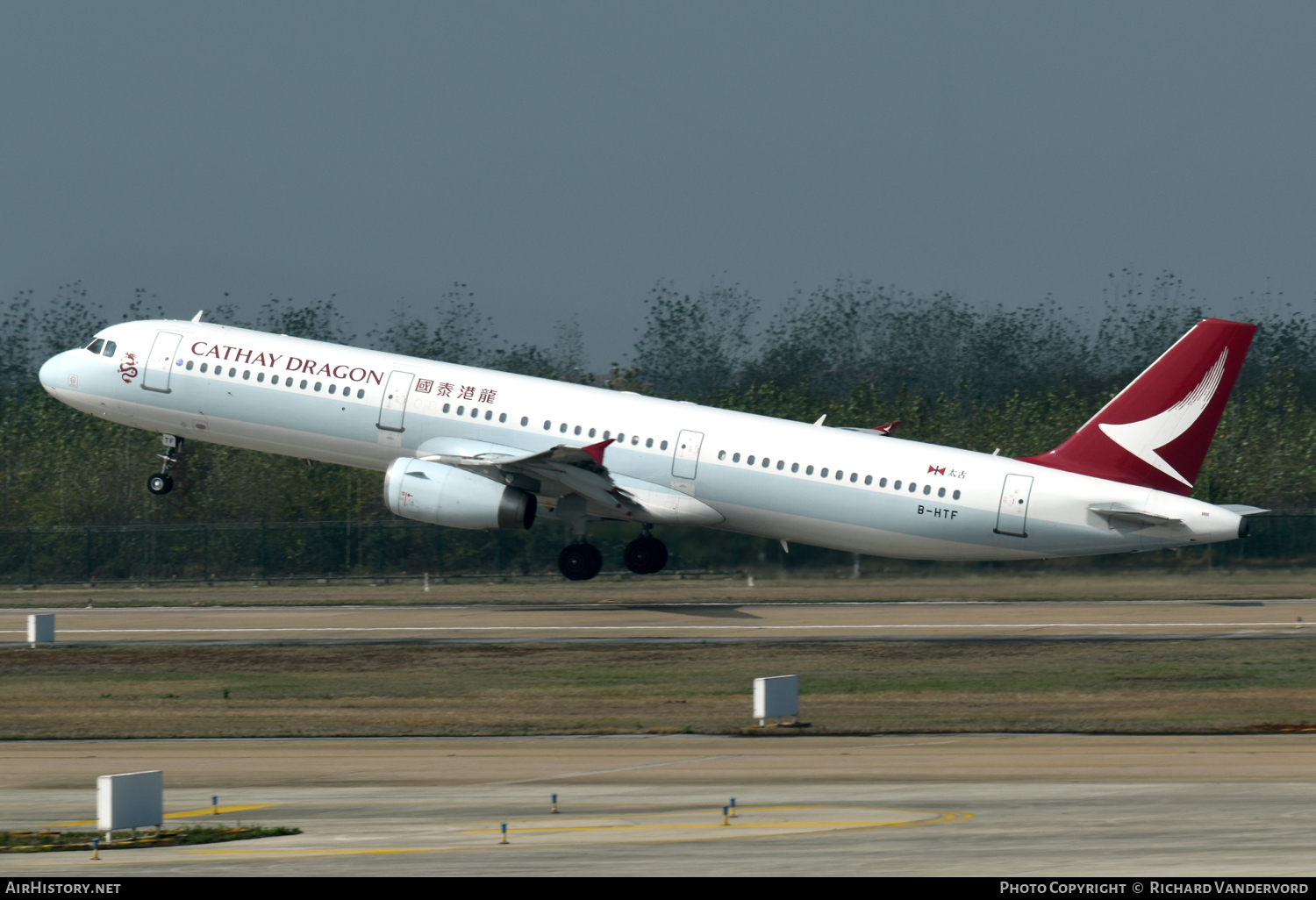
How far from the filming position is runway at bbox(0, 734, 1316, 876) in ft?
47.3

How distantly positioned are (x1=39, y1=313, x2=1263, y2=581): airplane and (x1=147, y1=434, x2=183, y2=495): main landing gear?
0.32 meters

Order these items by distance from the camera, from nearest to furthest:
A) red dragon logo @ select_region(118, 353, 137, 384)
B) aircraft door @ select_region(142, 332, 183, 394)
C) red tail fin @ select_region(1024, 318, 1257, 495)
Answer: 1. red tail fin @ select_region(1024, 318, 1257, 495)
2. aircraft door @ select_region(142, 332, 183, 394)
3. red dragon logo @ select_region(118, 353, 137, 384)

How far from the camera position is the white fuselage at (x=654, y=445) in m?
39.6

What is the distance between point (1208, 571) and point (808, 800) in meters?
32.5

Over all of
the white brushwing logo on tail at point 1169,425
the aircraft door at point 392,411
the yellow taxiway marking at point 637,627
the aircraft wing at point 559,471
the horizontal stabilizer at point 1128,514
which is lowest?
the yellow taxiway marking at point 637,627

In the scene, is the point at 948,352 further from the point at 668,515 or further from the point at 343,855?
the point at 343,855

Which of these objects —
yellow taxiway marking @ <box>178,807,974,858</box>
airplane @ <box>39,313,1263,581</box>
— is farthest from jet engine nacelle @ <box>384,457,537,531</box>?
yellow taxiway marking @ <box>178,807,974,858</box>

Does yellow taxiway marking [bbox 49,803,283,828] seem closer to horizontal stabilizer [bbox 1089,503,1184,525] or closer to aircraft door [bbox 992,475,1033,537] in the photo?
aircraft door [bbox 992,475,1033,537]

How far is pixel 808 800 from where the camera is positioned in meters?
18.4

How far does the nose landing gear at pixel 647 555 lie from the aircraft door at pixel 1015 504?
31.4ft

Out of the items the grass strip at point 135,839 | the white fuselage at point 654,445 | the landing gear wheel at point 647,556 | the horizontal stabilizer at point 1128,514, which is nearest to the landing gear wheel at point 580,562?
the landing gear wheel at point 647,556

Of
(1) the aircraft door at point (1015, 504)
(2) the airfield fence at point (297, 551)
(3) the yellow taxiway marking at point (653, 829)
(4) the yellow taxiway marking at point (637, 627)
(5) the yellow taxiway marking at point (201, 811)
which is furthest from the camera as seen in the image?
(2) the airfield fence at point (297, 551)

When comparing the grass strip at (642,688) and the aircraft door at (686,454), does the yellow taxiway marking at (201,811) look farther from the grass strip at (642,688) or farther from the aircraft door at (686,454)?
the aircraft door at (686,454)

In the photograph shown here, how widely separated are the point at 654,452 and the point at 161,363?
47.4 feet
